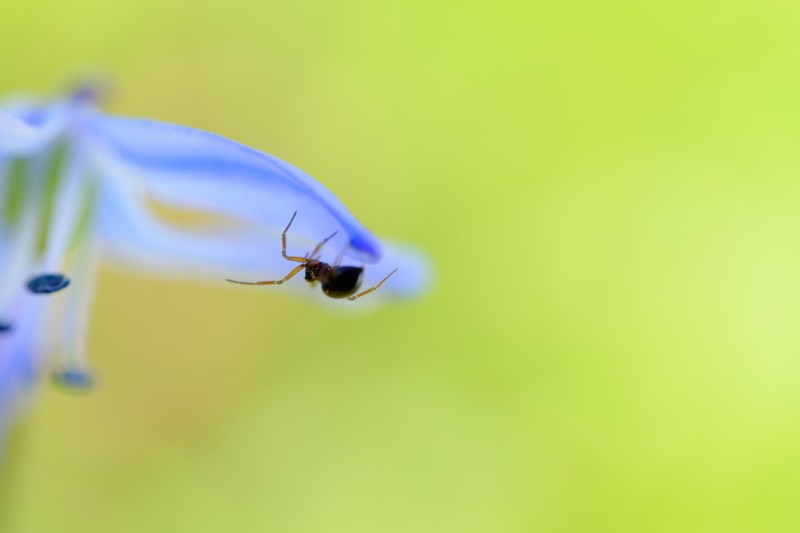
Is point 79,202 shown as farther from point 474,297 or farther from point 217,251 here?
point 474,297

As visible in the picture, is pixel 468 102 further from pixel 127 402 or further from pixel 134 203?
pixel 134 203

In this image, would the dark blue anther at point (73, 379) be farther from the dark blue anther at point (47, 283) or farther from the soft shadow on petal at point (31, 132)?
the soft shadow on petal at point (31, 132)

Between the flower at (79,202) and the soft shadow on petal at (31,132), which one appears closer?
the soft shadow on petal at (31,132)

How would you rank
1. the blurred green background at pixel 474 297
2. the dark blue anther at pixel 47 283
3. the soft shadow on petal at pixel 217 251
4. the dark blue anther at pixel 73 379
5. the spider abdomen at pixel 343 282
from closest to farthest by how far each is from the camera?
the spider abdomen at pixel 343 282 < the dark blue anther at pixel 47 283 < the dark blue anther at pixel 73 379 < the soft shadow on petal at pixel 217 251 < the blurred green background at pixel 474 297

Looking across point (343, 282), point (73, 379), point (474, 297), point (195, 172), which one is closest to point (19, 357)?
point (73, 379)

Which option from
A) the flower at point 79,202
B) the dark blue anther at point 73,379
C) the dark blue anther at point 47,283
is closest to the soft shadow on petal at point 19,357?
the flower at point 79,202

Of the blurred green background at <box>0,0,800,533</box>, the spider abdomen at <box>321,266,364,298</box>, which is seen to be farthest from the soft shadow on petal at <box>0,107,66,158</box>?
the blurred green background at <box>0,0,800,533</box>

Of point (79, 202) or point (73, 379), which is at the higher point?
point (79, 202)

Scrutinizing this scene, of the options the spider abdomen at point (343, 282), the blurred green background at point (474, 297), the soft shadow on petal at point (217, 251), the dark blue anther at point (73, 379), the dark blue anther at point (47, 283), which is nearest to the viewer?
the spider abdomen at point (343, 282)
